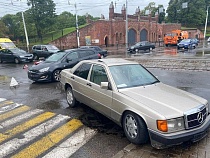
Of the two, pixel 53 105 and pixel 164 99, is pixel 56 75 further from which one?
pixel 164 99

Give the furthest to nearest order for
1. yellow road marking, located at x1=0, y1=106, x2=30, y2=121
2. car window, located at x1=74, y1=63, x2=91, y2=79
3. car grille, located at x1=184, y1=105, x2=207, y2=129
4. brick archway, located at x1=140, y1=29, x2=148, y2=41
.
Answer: brick archway, located at x1=140, y1=29, x2=148, y2=41
yellow road marking, located at x1=0, y1=106, x2=30, y2=121
car window, located at x1=74, y1=63, x2=91, y2=79
car grille, located at x1=184, y1=105, x2=207, y2=129

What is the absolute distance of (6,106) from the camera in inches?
265

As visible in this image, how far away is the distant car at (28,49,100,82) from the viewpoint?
32.8ft

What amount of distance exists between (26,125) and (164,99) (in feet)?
11.7

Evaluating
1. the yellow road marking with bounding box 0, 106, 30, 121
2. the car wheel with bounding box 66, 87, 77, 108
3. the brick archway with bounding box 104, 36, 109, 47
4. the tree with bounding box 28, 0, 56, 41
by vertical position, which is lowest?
the yellow road marking with bounding box 0, 106, 30, 121

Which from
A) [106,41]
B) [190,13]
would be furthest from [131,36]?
[190,13]

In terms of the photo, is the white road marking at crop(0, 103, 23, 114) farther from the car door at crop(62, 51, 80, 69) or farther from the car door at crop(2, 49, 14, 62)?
the car door at crop(2, 49, 14, 62)

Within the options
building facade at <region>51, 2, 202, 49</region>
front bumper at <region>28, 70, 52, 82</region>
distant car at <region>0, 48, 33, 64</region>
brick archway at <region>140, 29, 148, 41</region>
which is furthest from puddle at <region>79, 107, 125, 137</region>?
brick archway at <region>140, 29, 148, 41</region>

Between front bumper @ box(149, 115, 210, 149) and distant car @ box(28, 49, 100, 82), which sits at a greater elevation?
distant car @ box(28, 49, 100, 82)

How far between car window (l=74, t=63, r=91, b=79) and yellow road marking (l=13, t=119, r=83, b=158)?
1.30m

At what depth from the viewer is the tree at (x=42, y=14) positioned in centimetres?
3953

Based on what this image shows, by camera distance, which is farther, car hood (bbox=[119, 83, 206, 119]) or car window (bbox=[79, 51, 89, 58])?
car window (bbox=[79, 51, 89, 58])

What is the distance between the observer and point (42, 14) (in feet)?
131

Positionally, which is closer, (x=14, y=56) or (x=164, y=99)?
(x=164, y=99)
